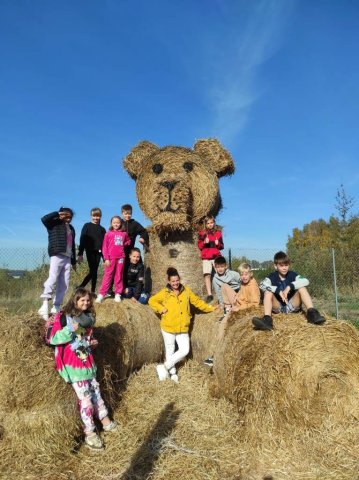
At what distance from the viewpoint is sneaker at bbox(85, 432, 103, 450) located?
3929mm

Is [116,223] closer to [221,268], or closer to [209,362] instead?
[221,268]

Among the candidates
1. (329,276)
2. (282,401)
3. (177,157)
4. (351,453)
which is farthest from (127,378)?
(329,276)

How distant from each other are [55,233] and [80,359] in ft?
7.62

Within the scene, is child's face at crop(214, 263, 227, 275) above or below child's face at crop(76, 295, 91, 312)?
above

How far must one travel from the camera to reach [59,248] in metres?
5.81

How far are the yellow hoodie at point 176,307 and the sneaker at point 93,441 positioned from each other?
2.25 m

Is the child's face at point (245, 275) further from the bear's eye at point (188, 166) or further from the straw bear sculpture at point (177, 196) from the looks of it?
the bear's eye at point (188, 166)

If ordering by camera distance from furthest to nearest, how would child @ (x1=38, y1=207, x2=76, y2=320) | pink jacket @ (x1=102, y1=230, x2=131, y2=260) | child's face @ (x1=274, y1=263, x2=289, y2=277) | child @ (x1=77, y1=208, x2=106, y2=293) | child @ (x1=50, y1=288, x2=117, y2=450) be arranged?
1. child @ (x1=77, y1=208, x2=106, y2=293)
2. pink jacket @ (x1=102, y1=230, x2=131, y2=260)
3. child @ (x1=38, y1=207, x2=76, y2=320)
4. child's face @ (x1=274, y1=263, x2=289, y2=277)
5. child @ (x1=50, y1=288, x2=117, y2=450)

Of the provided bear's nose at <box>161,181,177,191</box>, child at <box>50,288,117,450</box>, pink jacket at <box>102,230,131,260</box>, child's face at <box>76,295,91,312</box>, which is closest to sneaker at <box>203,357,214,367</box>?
child at <box>50,288,117,450</box>

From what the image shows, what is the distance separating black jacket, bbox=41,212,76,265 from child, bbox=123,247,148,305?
1347 mm

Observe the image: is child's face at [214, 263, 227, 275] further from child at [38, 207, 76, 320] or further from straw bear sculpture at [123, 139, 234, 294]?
child at [38, 207, 76, 320]

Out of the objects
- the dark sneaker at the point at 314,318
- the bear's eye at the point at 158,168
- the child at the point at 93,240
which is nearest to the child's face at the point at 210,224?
the bear's eye at the point at 158,168

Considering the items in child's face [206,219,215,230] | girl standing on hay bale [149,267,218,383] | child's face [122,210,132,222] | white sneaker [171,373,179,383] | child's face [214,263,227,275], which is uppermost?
child's face [122,210,132,222]

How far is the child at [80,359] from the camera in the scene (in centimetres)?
404
